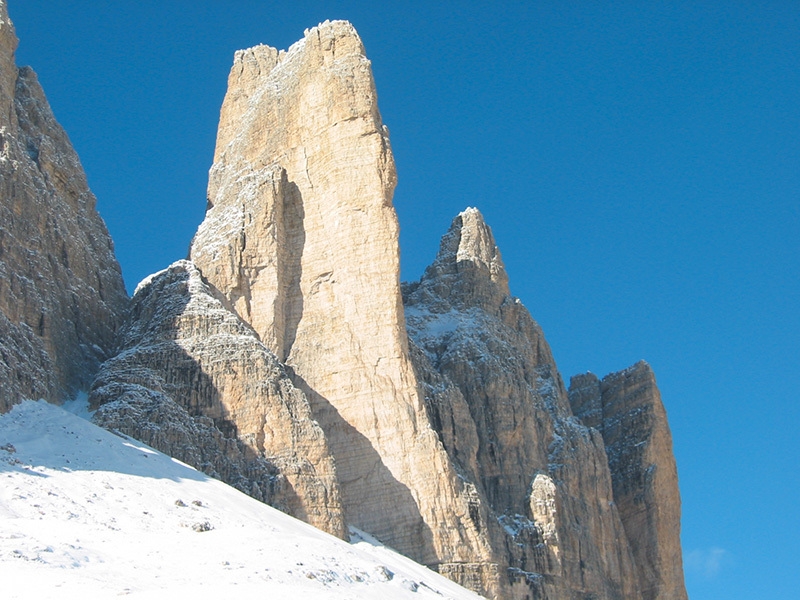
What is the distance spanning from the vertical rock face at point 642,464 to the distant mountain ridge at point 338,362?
0.22 metres

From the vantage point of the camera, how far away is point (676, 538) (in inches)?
4018

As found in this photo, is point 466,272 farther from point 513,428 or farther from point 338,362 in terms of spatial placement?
point 338,362

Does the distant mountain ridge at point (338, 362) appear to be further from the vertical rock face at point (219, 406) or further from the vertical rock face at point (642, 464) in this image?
the vertical rock face at point (642, 464)

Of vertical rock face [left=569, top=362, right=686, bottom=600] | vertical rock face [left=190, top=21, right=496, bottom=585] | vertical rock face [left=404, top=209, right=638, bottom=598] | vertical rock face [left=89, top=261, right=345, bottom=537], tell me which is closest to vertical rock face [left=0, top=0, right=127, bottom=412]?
vertical rock face [left=89, top=261, right=345, bottom=537]

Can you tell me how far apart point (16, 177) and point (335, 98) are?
2006cm

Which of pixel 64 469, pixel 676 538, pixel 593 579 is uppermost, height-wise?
pixel 676 538

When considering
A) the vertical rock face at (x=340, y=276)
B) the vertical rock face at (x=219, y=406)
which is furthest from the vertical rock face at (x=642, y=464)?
the vertical rock face at (x=219, y=406)

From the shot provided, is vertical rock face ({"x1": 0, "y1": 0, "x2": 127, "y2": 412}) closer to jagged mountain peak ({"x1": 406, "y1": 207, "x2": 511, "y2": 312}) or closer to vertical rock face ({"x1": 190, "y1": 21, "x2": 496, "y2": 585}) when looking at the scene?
vertical rock face ({"x1": 190, "y1": 21, "x2": 496, "y2": 585})

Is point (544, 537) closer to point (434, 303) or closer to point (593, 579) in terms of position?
point (593, 579)

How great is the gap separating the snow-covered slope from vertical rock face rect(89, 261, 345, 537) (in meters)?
3.83

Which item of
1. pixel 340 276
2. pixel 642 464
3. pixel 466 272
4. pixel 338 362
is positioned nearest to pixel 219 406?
pixel 338 362

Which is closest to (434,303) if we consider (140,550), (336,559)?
(336,559)

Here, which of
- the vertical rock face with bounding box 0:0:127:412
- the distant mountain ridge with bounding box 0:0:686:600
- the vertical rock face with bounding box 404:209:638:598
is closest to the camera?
the vertical rock face with bounding box 0:0:127:412

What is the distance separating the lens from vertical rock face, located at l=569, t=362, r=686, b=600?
99.6 m
